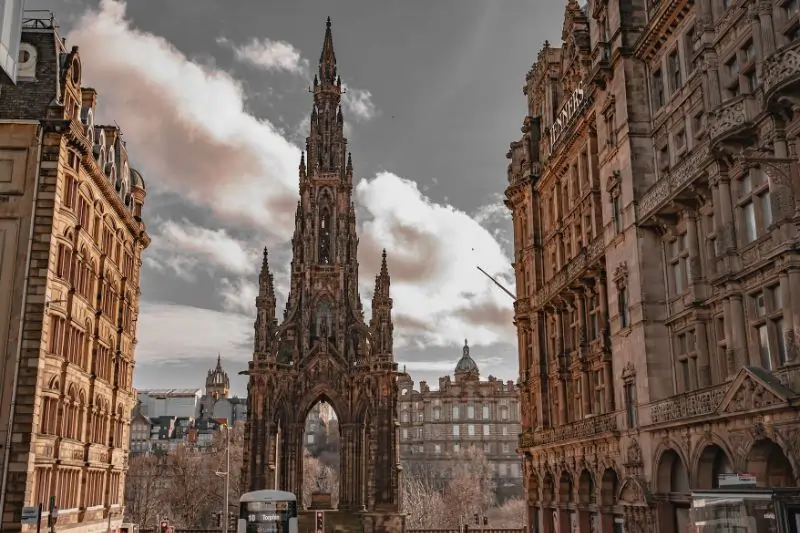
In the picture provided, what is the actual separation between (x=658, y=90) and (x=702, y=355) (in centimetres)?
1121

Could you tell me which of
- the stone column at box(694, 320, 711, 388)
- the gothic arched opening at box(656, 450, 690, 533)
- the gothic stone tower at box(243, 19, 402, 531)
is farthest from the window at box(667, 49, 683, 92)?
the gothic stone tower at box(243, 19, 402, 531)

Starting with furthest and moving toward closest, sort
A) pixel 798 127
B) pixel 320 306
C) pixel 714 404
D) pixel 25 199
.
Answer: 1. pixel 320 306
2. pixel 25 199
3. pixel 714 404
4. pixel 798 127

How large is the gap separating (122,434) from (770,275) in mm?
39310

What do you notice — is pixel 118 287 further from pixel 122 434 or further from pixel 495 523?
pixel 495 523

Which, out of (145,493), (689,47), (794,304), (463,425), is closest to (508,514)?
(463,425)

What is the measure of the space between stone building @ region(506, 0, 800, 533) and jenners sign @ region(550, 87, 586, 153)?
0.65 feet

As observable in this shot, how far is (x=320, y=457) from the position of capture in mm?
145500

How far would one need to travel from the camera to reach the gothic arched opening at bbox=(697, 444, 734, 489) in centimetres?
2645

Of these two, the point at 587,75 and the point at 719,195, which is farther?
the point at 587,75

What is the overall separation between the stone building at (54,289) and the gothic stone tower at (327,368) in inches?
1415

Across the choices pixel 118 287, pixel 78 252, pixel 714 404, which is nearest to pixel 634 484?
pixel 714 404

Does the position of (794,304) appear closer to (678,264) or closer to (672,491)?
(678,264)

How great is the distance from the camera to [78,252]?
38.0 meters

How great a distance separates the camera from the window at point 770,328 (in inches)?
898
